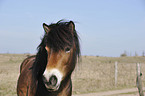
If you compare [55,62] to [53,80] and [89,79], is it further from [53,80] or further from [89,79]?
[89,79]

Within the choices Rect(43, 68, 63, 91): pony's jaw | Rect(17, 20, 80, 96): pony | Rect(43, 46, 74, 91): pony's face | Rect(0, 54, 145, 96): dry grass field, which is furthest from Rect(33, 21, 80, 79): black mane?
Rect(0, 54, 145, 96): dry grass field

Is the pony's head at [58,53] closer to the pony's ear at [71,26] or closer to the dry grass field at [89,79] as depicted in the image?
the pony's ear at [71,26]

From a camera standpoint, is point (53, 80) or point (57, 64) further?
point (57, 64)

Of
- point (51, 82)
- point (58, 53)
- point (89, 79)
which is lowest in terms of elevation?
point (89, 79)

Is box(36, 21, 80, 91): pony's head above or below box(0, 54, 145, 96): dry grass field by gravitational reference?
above

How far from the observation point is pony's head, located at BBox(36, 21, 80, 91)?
2.54 meters

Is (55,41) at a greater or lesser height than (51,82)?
greater

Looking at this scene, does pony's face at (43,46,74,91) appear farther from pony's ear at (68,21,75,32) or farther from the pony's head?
pony's ear at (68,21,75,32)

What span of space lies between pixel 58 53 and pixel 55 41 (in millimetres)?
213

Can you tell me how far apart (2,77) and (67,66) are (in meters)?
12.4

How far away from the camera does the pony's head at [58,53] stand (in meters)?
2.54

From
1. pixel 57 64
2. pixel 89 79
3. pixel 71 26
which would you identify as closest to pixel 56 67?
pixel 57 64

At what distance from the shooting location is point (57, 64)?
270 centimetres

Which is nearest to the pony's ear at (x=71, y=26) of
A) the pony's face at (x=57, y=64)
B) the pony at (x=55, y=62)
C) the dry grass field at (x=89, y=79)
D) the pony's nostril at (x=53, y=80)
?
the pony at (x=55, y=62)
